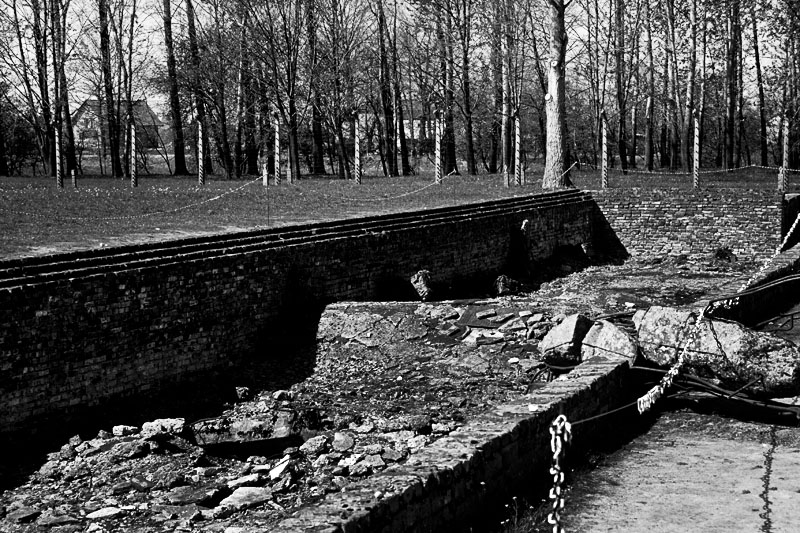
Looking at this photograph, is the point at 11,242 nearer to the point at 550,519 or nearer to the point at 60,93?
the point at 550,519

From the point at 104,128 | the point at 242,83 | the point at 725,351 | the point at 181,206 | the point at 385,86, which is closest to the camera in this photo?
the point at 725,351

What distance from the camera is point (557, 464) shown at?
6.25 metres

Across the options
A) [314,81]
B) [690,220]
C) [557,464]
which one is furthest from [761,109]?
[557,464]

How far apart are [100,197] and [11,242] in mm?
6239

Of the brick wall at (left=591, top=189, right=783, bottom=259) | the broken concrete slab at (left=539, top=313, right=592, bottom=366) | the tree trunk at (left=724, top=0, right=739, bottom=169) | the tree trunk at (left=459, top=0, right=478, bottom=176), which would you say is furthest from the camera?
the tree trunk at (left=724, top=0, right=739, bottom=169)

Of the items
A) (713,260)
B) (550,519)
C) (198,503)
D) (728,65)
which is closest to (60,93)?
(713,260)

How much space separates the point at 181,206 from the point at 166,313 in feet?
20.4

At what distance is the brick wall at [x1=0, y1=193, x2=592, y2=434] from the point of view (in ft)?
31.4

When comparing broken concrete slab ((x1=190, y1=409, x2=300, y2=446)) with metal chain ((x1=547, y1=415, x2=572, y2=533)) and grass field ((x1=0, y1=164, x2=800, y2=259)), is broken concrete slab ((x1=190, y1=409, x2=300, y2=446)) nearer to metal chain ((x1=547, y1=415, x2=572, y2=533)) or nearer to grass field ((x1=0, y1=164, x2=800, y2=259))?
grass field ((x1=0, y1=164, x2=800, y2=259))

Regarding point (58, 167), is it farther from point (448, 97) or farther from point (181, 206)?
point (448, 97)

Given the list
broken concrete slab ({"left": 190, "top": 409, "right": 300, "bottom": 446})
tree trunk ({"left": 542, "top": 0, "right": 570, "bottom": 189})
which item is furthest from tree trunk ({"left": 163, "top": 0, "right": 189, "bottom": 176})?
broken concrete slab ({"left": 190, "top": 409, "right": 300, "bottom": 446})

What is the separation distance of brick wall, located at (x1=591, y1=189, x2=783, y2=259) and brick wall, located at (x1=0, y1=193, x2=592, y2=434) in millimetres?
8180

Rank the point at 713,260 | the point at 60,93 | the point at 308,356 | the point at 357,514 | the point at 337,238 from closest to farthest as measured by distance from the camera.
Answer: the point at 357,514 < the point at 308,356 < the point at 337,238 < the point at 713,260 < the point at 60,93

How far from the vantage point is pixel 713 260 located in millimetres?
21438
